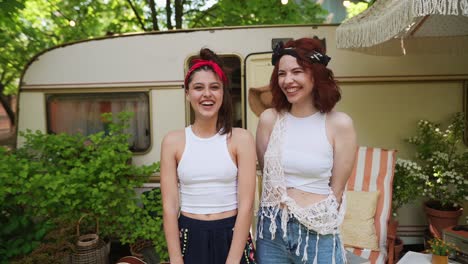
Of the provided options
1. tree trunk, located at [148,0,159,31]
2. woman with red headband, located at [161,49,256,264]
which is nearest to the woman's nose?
woman with red headband, located at [161,49,256,264]

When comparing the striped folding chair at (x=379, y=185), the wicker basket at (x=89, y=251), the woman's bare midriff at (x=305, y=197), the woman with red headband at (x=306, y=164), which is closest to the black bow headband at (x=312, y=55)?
the woman with red headband at (x=306, y=164)

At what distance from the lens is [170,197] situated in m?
1.90

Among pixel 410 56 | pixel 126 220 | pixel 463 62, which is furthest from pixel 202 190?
pixel 463 62

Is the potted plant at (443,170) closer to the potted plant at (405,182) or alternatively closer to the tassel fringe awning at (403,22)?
the potted plant at (405,182)

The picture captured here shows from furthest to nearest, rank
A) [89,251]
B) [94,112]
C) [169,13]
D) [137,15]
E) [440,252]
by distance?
[137,15] < [169,13] < [94,112] < [89,251] < [440,252]

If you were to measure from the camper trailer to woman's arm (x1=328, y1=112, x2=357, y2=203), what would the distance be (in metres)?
2.68

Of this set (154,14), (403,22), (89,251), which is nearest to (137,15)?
(154,14)

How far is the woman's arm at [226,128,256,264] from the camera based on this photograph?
1.87 m

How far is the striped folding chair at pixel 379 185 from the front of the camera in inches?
142

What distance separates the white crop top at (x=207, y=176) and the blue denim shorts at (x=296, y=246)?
10.5 inches

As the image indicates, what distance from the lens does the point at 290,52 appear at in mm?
1849

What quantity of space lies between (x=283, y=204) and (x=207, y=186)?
0.40 meters

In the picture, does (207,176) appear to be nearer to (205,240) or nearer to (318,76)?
(205,240)

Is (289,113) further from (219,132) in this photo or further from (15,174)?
(15,174)
